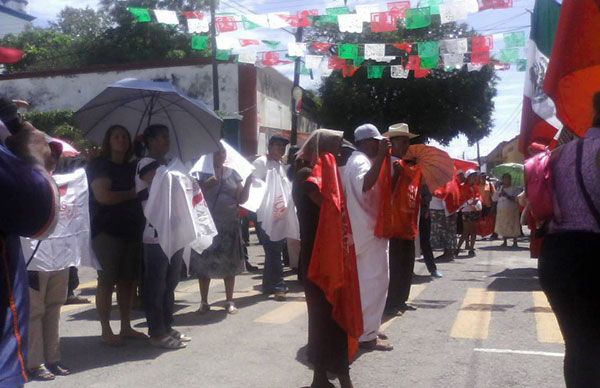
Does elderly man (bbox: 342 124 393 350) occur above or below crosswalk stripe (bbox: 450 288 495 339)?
above

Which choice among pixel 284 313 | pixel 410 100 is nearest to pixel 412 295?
pixel 284 313

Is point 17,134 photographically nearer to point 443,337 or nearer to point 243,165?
point 443,337

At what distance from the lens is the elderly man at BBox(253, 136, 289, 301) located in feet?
30.1

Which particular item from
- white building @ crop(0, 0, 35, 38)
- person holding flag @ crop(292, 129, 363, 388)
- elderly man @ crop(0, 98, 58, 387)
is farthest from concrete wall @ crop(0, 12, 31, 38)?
elderly man @ crop(0, 98, 58, 387)

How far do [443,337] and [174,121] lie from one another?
126 inches

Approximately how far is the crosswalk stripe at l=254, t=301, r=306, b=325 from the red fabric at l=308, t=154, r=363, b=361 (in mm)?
2677

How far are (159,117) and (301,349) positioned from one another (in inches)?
99.5

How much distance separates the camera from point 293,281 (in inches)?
424

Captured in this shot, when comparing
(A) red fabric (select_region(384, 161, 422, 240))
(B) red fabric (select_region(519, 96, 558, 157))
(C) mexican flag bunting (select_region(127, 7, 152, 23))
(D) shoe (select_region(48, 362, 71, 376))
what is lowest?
(D) shoe (select_region(48, 362, 71, 376))

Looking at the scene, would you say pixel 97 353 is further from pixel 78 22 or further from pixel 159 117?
pixel 78 22

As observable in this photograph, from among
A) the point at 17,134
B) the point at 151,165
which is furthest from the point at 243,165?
the point at 17,134

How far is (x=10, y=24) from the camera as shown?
7062 cm

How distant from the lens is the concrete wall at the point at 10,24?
227 feet

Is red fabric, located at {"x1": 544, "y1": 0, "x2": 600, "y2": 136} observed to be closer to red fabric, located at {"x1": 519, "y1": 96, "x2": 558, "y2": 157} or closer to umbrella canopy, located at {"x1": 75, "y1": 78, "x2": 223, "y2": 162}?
red fabric, located at {"x1": 519, "y1": 96, "x2": 558, "y2": 157}
